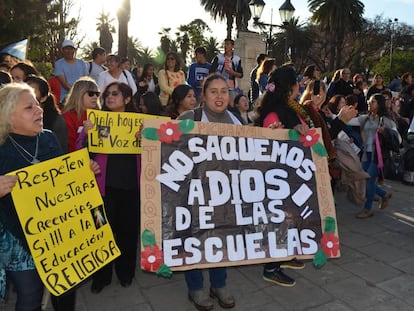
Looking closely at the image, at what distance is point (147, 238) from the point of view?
2.68 metres

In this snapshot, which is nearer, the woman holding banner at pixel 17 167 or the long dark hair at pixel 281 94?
the woman holding banner at pixel 17 167

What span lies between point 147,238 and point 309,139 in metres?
1.61

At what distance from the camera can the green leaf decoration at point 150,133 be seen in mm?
2840

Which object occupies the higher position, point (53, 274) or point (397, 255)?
point (53, 274)

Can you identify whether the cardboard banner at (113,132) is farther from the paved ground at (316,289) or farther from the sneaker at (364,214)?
the sneaker at (364,214)

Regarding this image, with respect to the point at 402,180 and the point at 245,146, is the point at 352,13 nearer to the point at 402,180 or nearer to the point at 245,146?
the point at 402,180

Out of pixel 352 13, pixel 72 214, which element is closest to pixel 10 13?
pixel 72 214

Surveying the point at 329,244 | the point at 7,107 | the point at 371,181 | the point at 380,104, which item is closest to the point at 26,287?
the point at 7,107

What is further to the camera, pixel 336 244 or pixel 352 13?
pixel 352 13

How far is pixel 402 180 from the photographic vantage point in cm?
773

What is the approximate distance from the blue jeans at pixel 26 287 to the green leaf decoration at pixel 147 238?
71 centimetres

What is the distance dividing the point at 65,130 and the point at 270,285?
234cm

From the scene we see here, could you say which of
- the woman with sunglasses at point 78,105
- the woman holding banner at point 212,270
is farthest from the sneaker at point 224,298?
the woman with sunglasses at point 78,105

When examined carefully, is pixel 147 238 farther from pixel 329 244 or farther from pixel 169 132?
pixel 329 244
